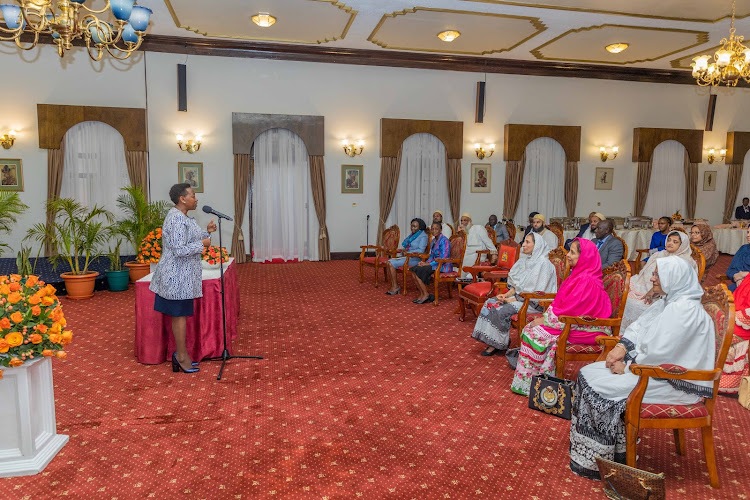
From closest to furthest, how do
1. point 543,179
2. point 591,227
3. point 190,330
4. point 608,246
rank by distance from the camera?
point 190,330 → point 608,246 → point 591,227 → point 543,179

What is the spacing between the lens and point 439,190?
12.7m

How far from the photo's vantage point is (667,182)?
13883 millimetres

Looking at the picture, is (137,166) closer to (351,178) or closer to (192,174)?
(192,174)

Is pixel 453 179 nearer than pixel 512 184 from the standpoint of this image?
Yes

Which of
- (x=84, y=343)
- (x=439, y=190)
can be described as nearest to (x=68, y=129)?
(x=84, y=343)

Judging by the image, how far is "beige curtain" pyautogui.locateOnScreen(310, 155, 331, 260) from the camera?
11750 millimetres

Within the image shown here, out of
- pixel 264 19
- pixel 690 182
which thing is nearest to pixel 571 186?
pixel 690 182

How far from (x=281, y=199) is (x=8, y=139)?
544cm

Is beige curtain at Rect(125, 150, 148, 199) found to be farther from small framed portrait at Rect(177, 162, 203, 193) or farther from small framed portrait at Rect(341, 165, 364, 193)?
small framed portrait at Rect(341, 165, 364, 193)

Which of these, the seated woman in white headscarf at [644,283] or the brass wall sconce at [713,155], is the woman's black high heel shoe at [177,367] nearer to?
the seated woman in white headscarf at [644,283]

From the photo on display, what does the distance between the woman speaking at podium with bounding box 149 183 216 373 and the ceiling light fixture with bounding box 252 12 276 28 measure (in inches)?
232

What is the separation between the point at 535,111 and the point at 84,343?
1114 cm

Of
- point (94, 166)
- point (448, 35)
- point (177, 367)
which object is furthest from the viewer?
point (94, 166)

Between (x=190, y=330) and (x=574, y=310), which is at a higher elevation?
(x=574, y=310)
